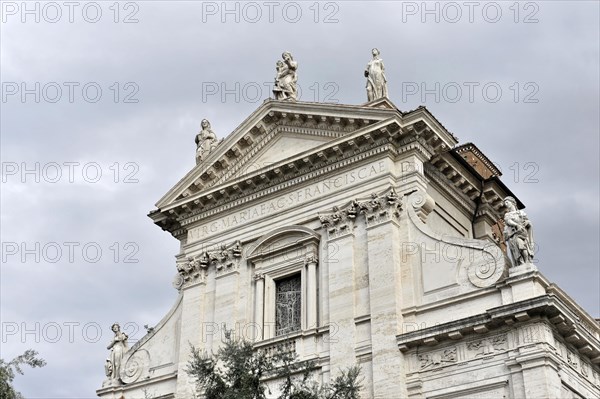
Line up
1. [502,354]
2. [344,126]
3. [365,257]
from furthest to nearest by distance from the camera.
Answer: [344,126], [365,257], [502,354]

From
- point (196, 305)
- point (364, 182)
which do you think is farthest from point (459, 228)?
point (196, 305)

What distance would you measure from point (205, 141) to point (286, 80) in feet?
11.1

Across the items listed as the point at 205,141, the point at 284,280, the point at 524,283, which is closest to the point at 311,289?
the point at 284,280

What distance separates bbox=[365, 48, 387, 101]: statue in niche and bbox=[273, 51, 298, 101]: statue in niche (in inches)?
98.4

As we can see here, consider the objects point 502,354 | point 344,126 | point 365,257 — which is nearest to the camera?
point 502,354

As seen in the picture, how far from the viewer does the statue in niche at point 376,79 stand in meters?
27.7

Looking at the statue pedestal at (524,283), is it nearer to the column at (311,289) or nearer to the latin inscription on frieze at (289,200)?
the latin inscription on frieze at (289,200)

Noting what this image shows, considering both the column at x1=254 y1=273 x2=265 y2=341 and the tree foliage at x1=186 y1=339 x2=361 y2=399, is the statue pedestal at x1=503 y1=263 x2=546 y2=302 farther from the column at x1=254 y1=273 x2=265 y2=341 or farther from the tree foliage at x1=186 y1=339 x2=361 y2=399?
the column at x1=254 y1=273 x2=265 y2=341

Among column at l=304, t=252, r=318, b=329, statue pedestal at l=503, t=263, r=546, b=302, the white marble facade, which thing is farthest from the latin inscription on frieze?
statue pedestal at l=503, t=263, r=546, b=302

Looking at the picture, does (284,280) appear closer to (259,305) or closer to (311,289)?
(259,305)

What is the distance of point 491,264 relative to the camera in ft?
76.4

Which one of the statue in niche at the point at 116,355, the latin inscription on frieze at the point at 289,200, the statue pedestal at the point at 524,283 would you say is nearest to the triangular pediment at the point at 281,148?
the latin inscription on frieze at the point at 289,200

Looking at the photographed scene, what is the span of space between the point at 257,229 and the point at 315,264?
8.15ft

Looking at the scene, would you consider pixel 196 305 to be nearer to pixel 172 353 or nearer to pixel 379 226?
pixel 172 353
